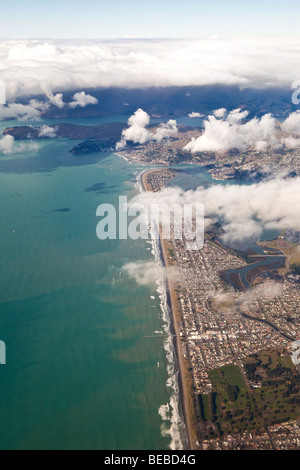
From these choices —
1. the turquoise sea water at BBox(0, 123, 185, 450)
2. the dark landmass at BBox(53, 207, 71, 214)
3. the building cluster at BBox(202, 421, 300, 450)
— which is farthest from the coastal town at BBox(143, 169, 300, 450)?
the dark landmass at BBox(53, 207, 71, 214)

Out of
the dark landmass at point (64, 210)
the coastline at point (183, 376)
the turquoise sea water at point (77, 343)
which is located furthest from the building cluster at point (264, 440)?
the dark landmass at point (64, 210)

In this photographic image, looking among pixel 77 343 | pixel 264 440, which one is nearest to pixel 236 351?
pixel 264 440

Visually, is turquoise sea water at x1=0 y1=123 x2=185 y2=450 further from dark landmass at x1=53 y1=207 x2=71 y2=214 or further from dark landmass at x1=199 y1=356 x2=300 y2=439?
dark landmass at x1=199 y1=356 x2=300 y2=439

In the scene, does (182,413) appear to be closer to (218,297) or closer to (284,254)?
(218,297)

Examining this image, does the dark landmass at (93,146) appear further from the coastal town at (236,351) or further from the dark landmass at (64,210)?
the coastal town at (236,351)

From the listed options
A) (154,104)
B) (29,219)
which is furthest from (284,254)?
(154,104)
